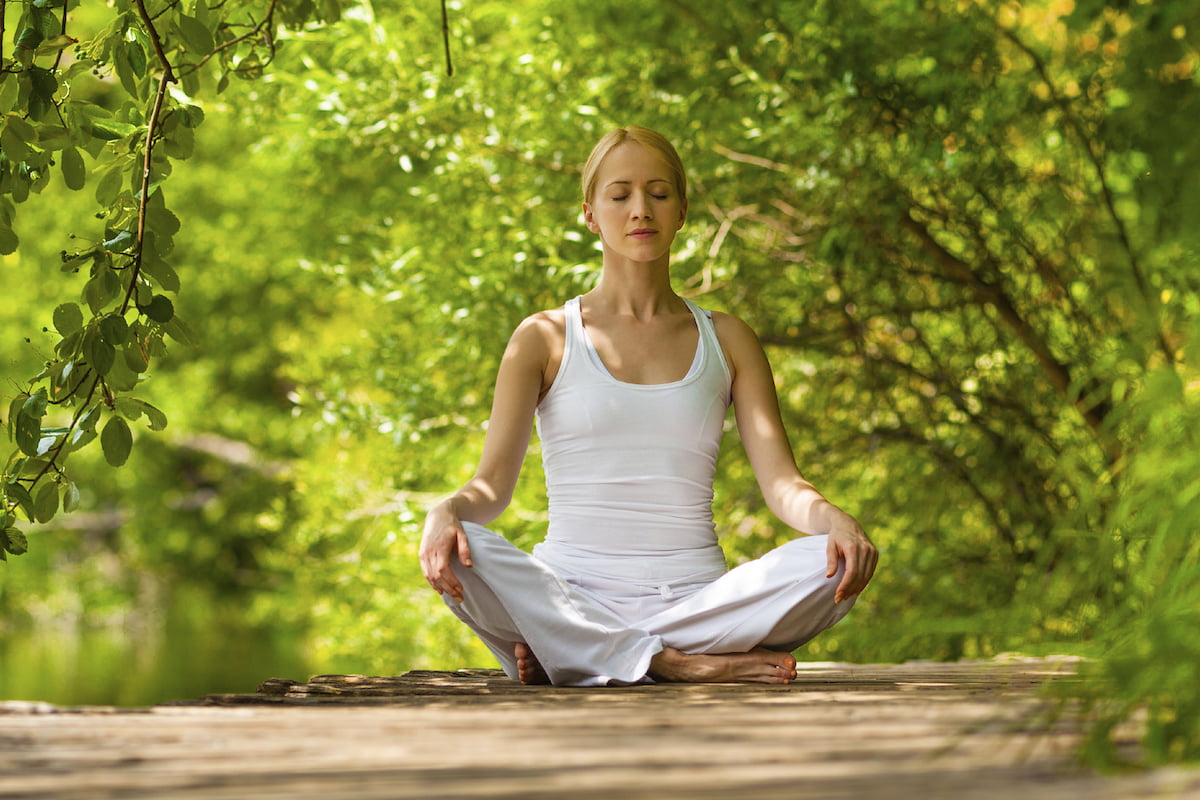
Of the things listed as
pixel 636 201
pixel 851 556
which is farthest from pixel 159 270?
pixel 851 556

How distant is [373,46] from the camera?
5094 mm

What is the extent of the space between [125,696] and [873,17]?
8.31 metres

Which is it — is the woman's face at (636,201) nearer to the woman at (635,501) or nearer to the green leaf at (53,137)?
the woman at (635,501)

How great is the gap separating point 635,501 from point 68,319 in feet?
3.85

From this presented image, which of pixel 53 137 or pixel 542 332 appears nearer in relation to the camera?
pixel 53 137

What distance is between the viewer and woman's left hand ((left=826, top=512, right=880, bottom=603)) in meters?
2.46

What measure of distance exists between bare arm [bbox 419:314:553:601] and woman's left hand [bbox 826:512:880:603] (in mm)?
657

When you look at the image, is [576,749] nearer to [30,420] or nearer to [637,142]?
[30,420]

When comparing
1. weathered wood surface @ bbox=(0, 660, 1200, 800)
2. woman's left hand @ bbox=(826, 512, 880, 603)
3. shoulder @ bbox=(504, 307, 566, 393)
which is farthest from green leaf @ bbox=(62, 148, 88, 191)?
woman's left hand @ bbox=(826, 512, 880, 603)

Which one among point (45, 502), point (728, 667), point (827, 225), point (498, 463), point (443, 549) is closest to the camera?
point (443, 549)

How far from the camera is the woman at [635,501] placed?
2.55m

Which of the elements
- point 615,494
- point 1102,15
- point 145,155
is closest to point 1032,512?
point 1102,15

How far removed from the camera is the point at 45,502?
8.71ft

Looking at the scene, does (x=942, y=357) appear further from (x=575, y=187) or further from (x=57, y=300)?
(x=57, y=300)
